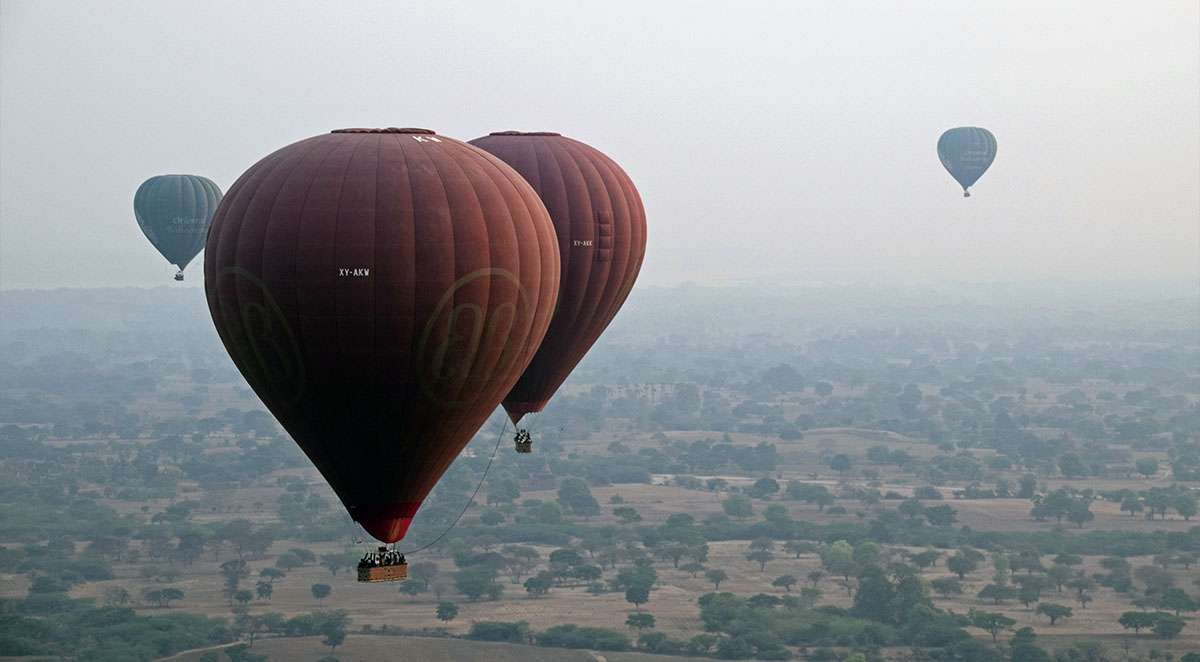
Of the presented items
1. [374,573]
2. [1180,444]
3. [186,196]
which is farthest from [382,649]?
[1180,444]

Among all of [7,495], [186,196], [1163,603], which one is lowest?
[1163,603]

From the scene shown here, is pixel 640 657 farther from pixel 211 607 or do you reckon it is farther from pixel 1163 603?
pixel 1163 603

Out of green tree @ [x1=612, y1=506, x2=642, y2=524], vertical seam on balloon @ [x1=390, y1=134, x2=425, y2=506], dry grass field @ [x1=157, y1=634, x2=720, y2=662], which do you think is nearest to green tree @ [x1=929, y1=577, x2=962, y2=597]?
dry grass field @ [x1=157, y1=634, x2=720, y2=662]

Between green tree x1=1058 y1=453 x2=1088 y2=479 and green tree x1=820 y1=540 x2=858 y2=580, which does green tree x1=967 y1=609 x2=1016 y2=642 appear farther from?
green tree x1=1058 y1=453 x2=1088 y2=479

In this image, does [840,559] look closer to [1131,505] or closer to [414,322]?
[1131,505]

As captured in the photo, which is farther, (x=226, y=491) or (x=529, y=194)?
(x=226, y=491)

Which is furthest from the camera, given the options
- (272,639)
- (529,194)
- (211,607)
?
(211,607)

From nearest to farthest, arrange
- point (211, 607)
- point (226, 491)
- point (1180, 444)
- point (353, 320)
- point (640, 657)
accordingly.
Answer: point (353, 320) < point (640, 657) < point (211, 607) < point (226, 491) < point (1180, 444)
